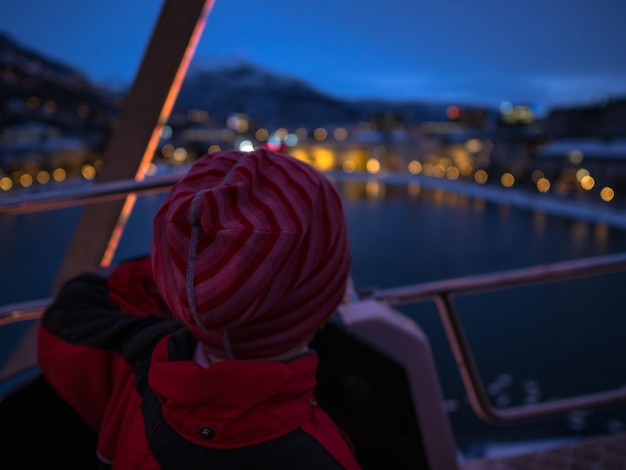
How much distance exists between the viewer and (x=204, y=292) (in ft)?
1.70

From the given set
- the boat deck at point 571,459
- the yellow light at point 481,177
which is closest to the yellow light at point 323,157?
the yellow light at point 481,177

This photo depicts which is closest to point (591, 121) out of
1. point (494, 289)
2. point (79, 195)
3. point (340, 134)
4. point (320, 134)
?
point (340, 134)

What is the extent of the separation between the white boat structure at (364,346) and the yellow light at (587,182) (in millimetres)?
23491

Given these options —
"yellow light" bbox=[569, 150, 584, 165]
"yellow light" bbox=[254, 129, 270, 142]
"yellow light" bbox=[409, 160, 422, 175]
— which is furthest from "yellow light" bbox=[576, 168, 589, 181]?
"yellow light" bbox=[254, 129, 270, 142]

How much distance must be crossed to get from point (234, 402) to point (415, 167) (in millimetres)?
34589

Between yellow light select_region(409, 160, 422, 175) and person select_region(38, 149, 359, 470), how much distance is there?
3375 cm


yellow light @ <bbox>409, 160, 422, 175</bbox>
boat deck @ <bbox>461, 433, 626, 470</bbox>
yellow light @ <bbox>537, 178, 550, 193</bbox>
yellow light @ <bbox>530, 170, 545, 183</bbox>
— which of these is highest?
yellow light @ <bbox>530, 170, 545, 183</bbox>

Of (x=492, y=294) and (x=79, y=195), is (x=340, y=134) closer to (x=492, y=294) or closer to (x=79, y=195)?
(x=492, y=294)

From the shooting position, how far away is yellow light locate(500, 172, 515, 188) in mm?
26391

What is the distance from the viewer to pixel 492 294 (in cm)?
1048

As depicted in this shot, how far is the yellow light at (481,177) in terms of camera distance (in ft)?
93.7

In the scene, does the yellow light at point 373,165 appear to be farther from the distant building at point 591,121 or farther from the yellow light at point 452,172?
the distant building at point 591,121

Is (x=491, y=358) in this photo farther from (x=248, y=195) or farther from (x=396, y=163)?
(x=396, y=163)

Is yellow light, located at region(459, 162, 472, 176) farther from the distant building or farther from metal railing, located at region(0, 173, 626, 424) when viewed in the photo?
metal railing, located at region(0, 173, 626, 424)
